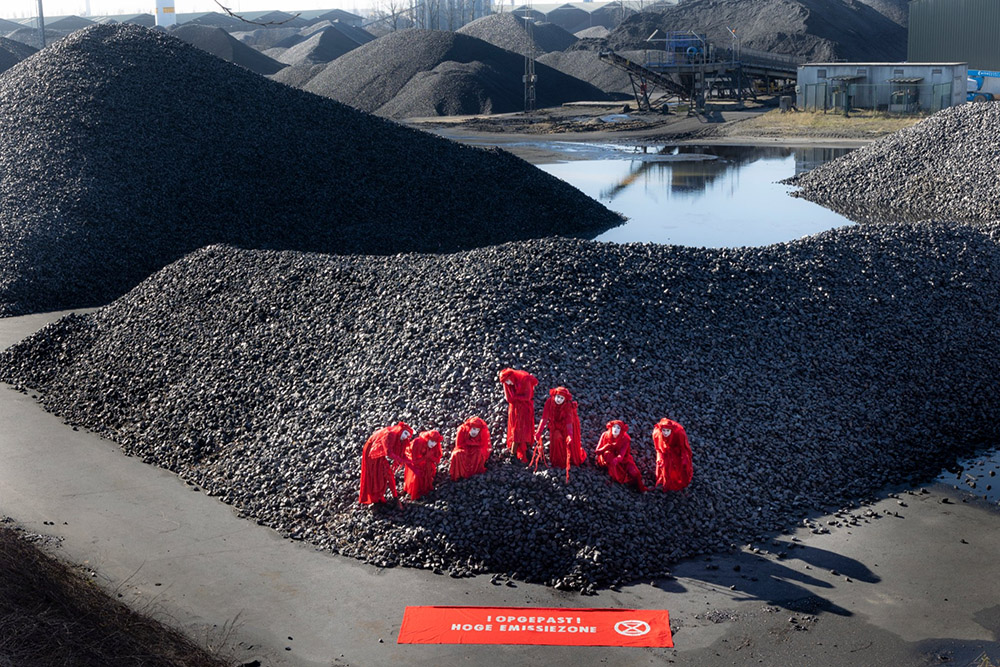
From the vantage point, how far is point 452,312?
12.5 meters

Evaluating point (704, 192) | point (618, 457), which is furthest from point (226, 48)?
point (618, 457)

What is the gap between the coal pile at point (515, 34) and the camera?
82625 mm

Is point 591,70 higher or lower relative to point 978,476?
higher

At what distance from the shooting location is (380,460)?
1000 cm

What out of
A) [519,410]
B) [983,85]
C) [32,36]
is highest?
[32,36]

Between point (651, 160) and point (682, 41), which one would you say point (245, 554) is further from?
point (682, 41)

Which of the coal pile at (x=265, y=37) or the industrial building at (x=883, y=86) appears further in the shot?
the coal pile at (x=265, y=37)

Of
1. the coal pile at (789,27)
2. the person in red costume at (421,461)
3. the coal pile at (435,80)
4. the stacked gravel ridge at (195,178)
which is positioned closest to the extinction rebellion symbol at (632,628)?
the person in red costume at (421,461)

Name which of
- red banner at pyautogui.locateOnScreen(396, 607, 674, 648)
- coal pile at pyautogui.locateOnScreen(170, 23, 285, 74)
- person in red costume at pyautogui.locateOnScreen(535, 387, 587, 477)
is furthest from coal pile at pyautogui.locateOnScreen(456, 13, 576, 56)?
red banner at pyautogui.locateOnScreen(396, 607, 674, 648)

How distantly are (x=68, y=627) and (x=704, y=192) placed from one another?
28.3 meters

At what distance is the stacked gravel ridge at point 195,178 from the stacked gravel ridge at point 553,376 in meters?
5.44

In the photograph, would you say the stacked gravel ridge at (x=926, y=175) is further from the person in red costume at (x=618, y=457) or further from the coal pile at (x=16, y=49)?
the coal pile at (x=16, y=49)

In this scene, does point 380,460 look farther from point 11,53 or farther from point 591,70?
point 591,70

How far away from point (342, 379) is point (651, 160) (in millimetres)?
32079
